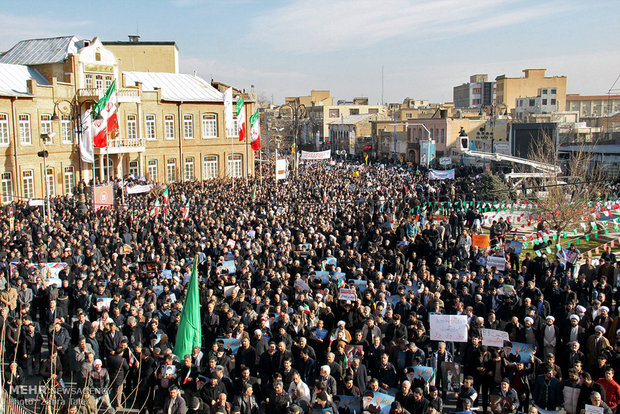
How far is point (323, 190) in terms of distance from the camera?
109 feet

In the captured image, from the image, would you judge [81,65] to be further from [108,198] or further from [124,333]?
[124,333]

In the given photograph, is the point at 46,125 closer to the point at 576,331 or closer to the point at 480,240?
the point at 480,240

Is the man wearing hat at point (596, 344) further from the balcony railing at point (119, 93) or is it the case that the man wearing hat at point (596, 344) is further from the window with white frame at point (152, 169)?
the window with white frame at point (152, 169)

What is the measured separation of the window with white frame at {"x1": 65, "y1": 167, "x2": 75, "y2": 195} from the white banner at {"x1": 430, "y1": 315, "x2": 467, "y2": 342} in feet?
110

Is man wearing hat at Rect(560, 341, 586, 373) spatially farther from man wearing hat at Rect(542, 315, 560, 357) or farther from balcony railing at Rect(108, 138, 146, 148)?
balcony railing at Rect(108, 138, 146, 148)

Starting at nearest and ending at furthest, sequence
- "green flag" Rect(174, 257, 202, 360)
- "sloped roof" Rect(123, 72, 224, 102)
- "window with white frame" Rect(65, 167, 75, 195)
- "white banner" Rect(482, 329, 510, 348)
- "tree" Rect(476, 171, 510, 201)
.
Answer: "green flag" Rect(174, 257, 202, 360) < "white banner" Rect(482, 329, 510, 348) < "tree" Rect(476, 171, 510, 201) < "window with white frame" Rect(65, 167, 75, 195) < "sloped roof" Rect(123, 72, 224, 102)

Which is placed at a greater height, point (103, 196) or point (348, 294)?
point (103, 196)

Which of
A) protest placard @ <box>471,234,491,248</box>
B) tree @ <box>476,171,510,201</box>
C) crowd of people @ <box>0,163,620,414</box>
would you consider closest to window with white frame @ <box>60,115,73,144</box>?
crowd of people @ <box>0,163,620,414</box>

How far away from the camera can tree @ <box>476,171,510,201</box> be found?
113 feet

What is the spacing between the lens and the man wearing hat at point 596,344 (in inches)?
392

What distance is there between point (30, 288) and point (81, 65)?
98.1ft

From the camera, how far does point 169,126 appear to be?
152 ft

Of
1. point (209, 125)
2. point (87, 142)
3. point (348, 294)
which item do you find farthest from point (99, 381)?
point (209, 125)

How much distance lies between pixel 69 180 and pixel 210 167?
501 inches
